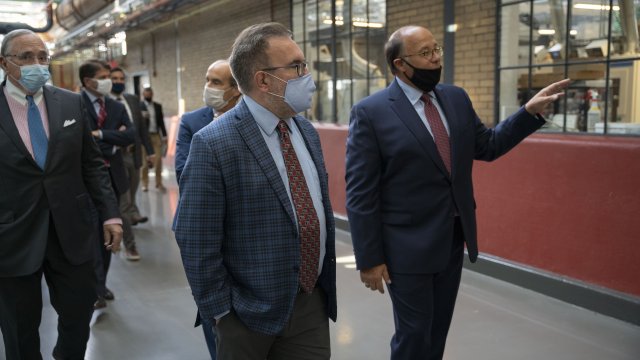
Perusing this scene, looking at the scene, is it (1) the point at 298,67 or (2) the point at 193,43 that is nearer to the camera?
(1) the point at 298,67

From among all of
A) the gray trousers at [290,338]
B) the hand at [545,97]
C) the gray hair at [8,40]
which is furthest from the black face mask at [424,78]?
the gray hair at [8,40]

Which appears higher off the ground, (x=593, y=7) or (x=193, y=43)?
(x=193, y=43)

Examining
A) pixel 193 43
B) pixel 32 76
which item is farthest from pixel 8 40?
pixel 193 43

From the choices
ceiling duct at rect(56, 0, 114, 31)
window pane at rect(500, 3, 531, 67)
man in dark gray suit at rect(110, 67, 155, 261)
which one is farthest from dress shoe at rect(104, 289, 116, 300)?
ceiling duct at rect(56, 0, 114, 31)

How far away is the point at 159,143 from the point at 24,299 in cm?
836

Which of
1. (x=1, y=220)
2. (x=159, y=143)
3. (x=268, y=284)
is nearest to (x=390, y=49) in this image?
(x=268, y=284)

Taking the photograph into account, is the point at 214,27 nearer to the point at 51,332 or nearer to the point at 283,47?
the point at 51,332

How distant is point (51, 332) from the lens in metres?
4.16

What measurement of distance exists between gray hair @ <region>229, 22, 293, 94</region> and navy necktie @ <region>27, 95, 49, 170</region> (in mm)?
1327

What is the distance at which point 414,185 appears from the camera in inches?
104

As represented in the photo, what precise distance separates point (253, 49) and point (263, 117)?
0.23 m

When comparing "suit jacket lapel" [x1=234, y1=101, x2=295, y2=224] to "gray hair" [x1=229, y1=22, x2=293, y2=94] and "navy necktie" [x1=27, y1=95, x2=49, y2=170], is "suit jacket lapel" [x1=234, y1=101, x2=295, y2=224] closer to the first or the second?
"gray hair" [x1=229, y1=22, x2=293, y2=94]

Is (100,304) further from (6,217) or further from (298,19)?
(298,19)

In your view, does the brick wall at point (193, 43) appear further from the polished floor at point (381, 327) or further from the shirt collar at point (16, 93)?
the shirt collar at point (16, 93)
